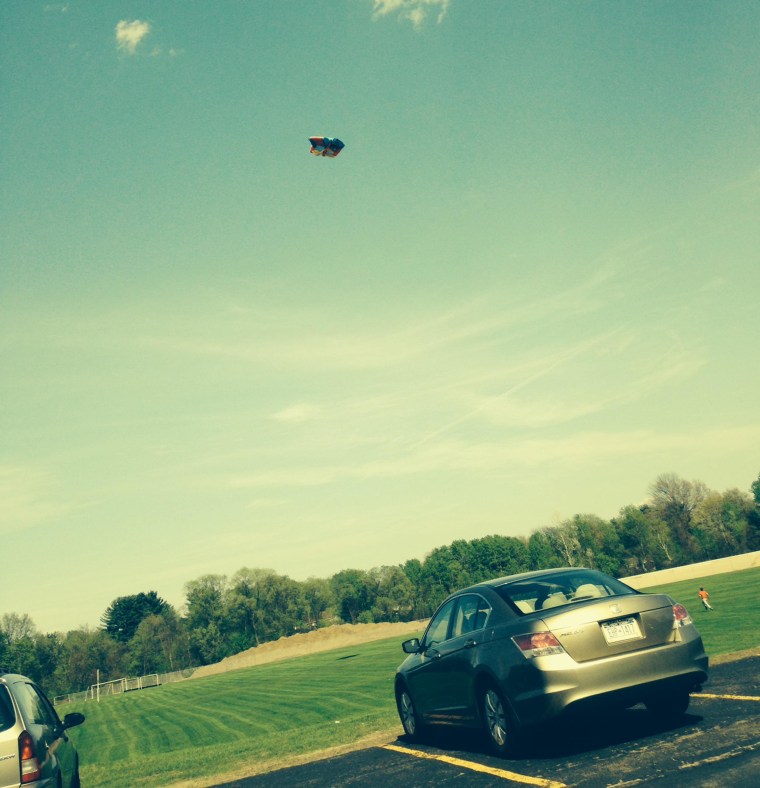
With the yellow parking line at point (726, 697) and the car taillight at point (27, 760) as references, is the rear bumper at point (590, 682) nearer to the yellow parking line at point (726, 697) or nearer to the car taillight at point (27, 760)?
the yellow parking line at point (726, 697)

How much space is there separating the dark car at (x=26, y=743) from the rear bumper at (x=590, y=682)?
4.08 metres

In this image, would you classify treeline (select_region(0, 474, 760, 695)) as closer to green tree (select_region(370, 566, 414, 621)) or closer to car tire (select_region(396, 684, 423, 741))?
green tree (select_region(370, 566, 414, 621))

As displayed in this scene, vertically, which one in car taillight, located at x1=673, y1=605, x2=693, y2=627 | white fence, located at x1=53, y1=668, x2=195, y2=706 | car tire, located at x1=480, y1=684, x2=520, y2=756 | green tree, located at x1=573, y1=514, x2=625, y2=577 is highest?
car taillight, located at x1=673, y1=605, x2=693, y2=627

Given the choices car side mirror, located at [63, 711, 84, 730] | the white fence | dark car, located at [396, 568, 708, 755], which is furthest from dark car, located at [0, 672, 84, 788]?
the white fence

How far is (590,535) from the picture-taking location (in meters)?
132

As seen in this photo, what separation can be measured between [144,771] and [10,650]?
11832 centimetres

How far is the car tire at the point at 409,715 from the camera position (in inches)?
340

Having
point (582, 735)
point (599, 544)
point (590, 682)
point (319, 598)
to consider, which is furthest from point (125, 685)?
point (590, 682)

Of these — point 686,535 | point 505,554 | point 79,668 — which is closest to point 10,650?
point 79,668

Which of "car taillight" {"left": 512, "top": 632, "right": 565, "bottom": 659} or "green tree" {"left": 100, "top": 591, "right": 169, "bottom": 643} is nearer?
"car taillight" {"left": 512, "top": 632, "right": 565, "bottom": 659}

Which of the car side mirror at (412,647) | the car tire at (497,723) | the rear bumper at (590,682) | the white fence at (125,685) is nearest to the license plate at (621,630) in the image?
the rear bumper at (590,682)

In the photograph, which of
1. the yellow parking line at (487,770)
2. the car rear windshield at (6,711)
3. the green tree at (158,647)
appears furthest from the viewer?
the green tree at (158,647)

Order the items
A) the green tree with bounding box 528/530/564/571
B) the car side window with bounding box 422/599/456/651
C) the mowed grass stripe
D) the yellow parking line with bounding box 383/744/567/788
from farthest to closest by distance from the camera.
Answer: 1. the green tree with bounding box 528/530/564/571
2. the mowed grass stripe
3. the car side window with bounding box 422/599/456/651
4. the yellow parking line with bounding box 383/744/567/788

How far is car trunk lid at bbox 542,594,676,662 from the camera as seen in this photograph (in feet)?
20.2
